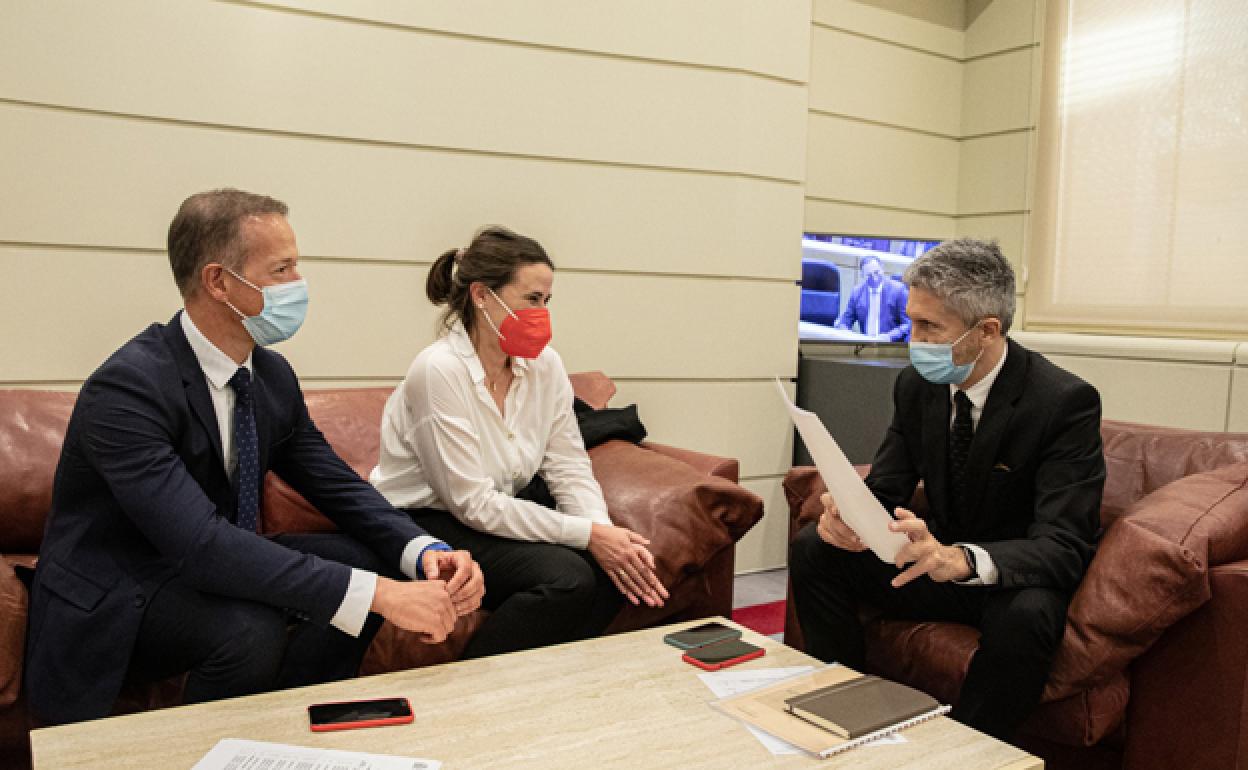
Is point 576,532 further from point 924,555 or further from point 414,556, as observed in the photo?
point 924,555

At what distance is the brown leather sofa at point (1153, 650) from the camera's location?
1.82 m

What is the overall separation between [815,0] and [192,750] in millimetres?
4119

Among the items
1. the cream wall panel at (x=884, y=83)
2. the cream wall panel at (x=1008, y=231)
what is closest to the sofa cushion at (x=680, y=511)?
the cream wall panel at (x=884, y=83)

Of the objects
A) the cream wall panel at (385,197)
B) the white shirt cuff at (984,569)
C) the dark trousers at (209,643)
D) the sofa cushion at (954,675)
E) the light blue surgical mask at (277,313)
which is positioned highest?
the cream wall panel at (385,197)

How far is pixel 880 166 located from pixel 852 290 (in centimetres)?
65

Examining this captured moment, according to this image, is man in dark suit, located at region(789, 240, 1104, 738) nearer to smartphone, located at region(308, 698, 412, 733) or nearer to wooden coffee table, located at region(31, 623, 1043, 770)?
wooden coffee table, located at region(31, 623, 1043, 770)

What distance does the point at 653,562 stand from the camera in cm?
238

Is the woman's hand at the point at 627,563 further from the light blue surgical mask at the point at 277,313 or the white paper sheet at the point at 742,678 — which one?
the light blue surgical mask at the point at 277,313

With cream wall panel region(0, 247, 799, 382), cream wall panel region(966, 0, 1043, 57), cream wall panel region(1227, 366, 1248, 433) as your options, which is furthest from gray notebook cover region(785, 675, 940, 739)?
cream wall panel region(966, 0, 1043, 57)

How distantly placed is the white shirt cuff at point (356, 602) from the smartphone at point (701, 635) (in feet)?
1.90

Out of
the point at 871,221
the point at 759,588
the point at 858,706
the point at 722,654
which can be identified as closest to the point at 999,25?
the point at 871,221

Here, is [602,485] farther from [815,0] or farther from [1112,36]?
[1112,36]

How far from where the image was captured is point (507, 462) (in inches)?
98.3

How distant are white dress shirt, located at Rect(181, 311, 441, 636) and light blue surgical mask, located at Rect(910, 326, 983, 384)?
1.17m
